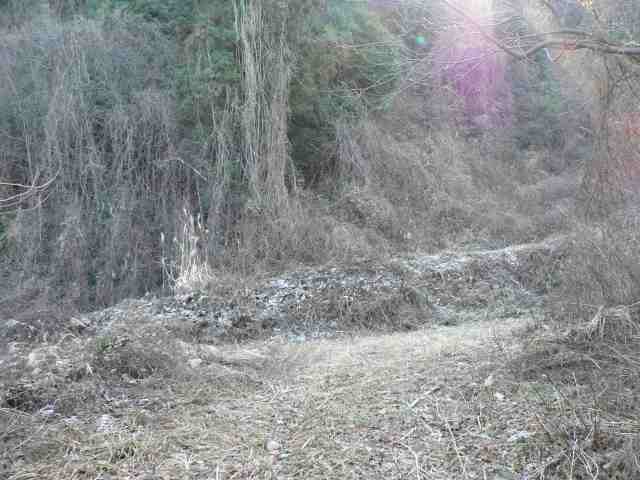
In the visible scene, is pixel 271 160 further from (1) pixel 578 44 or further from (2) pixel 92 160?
(1) pixel 578 44

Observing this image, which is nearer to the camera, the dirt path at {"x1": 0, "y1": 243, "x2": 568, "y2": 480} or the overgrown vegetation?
the dirt path at {"x1": 0, "y1": 243, "x2": 568, "y2": 480}

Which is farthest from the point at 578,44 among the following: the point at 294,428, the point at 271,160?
the point at 271,160

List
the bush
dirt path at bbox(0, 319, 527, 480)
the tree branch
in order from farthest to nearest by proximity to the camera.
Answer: the bush → the tree branch → dirt path at bbox(0, 319, 527, 480)

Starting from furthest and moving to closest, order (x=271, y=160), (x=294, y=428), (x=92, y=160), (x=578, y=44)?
(x=271, y=160) → (x=92, y=160) → (x=578, y=44) → (x=294, y=428)

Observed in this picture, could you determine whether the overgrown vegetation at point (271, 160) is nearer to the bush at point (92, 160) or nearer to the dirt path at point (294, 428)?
the bush at point (92, 160)

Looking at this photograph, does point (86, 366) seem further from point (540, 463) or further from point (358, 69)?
point (358, 69)

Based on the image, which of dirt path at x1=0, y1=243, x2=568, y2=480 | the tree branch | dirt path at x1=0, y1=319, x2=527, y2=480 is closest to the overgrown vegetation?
the tree branch

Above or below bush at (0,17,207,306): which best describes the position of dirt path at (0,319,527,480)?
below

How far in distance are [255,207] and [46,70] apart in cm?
408

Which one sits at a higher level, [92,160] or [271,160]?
[92,160]

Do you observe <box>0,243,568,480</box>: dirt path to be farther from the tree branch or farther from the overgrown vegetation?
the tree branch

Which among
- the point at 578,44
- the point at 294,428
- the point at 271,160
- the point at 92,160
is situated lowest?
the point at 294,428

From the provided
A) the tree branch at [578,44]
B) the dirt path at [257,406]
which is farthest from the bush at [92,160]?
the tree branch at [578,44]

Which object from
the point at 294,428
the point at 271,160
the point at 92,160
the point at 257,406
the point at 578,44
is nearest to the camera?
the point at 294,428
